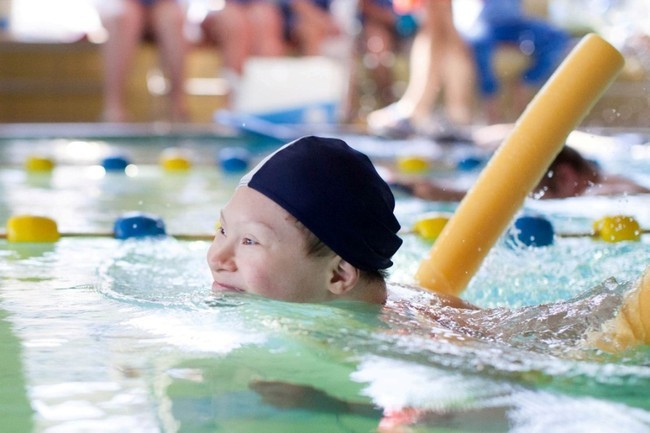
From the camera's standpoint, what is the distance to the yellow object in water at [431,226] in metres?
3.00

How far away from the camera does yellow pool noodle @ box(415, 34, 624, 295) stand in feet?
7.25

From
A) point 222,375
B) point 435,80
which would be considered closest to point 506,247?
point 222,375

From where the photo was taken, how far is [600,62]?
223cm

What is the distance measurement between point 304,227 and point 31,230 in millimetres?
1211

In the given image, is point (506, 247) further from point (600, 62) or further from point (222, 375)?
point (222, 375)

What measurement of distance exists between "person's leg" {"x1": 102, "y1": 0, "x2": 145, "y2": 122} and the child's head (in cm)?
567

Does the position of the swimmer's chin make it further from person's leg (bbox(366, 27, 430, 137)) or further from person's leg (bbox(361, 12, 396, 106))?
person's leg (bbox(361, 12, 396, 106))

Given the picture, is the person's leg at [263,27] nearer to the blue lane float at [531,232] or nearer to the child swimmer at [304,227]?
the blue lane float at [531,232]

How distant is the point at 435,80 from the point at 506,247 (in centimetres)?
426

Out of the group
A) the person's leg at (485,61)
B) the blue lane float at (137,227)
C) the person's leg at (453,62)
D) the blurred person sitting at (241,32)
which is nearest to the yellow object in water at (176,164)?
the blue lane float at (137,227)

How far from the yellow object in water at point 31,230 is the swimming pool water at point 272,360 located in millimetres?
318

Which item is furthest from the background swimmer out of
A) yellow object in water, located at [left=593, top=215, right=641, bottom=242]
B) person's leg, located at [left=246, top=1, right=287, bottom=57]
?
person's leg, located at [left=246, top=1, right=287, bottom=57]

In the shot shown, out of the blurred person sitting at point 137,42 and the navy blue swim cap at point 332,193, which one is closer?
the navy blue swim cap at point 332,193

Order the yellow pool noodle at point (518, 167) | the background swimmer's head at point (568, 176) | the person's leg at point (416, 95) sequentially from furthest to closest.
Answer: the person's leg at point (416, 95), the background swimmer's head at point (568, 176), the yellow pool noodle at point (518, 167)
